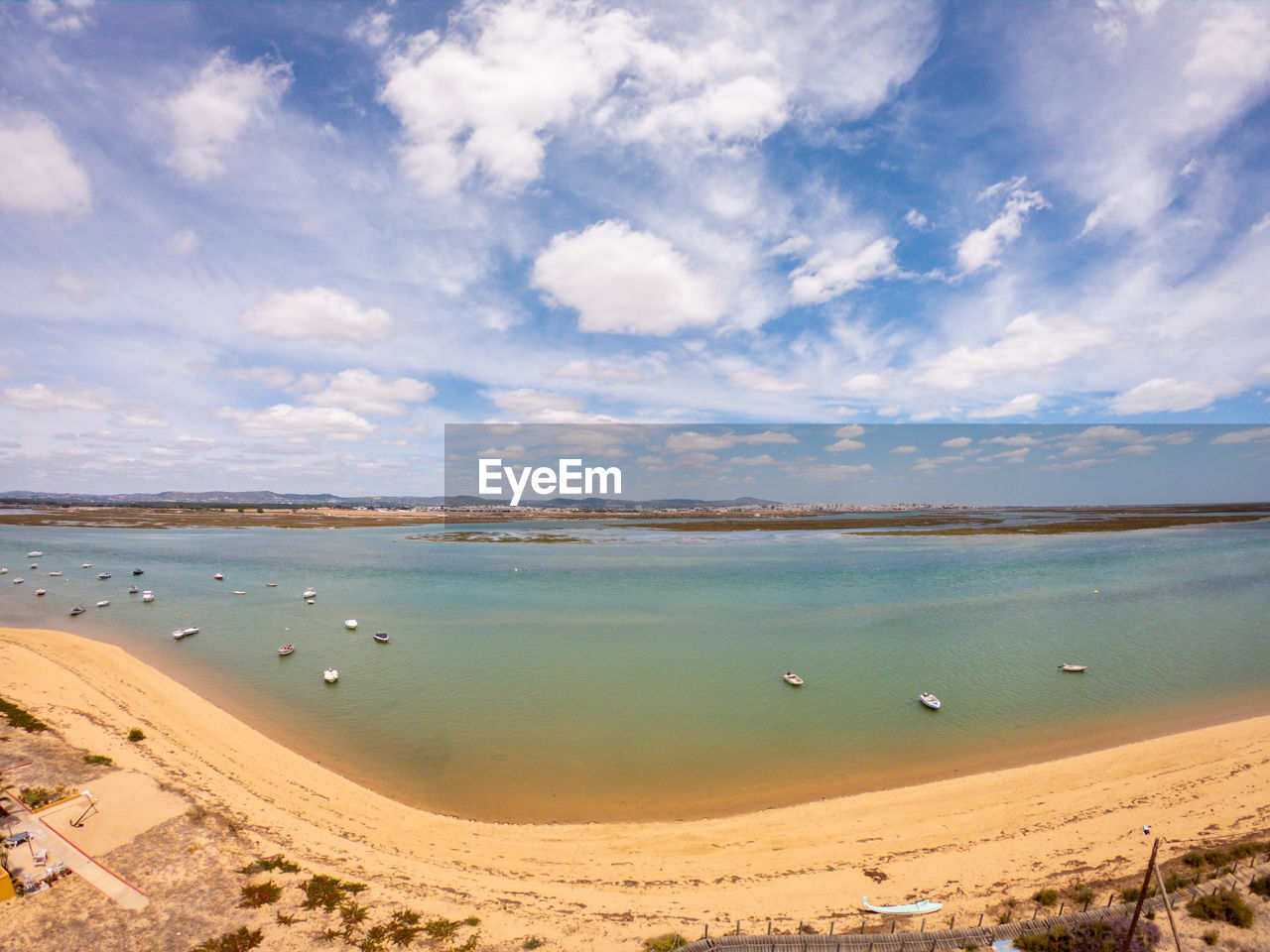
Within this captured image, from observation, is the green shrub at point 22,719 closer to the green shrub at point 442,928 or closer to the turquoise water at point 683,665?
the turquoise water at point 683,665

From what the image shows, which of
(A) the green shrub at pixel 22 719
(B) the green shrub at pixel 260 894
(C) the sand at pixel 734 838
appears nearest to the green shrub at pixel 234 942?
(B) the green shrub at pixel 260 894

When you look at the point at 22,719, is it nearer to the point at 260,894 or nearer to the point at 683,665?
the point at 260,894

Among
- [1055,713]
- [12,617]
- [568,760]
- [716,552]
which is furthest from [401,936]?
[716,552]

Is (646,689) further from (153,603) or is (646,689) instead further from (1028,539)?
(1028,539)

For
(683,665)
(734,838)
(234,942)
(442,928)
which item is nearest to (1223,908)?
(734,838)

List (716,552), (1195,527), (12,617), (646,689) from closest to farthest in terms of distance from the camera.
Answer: (646,689) → (12,617) → (716,552) → (1195,527)

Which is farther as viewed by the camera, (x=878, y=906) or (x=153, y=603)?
(x=153, y=603)
